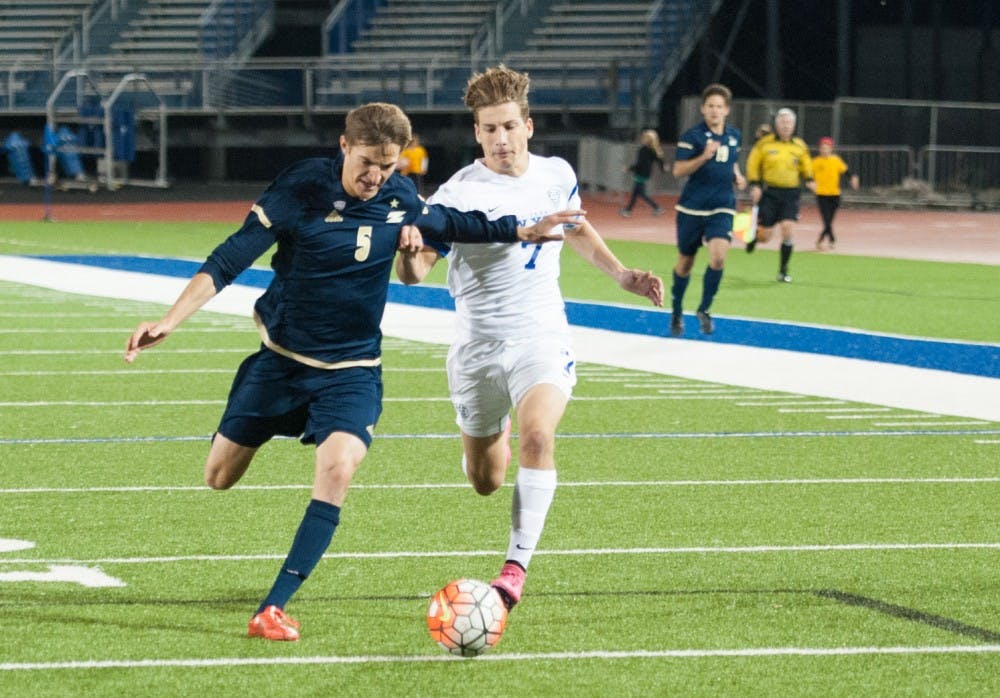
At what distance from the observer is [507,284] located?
24.2 ft

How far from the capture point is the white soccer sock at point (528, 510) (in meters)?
6.73

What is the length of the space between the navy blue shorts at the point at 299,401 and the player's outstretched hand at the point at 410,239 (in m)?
0.47

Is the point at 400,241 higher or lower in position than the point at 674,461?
higher

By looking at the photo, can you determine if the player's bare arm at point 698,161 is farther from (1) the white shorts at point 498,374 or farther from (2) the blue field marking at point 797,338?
(1) the white shorts at point 498,374

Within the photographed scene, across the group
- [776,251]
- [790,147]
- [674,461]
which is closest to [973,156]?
[776,251]

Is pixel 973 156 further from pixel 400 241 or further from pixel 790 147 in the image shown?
pixel 400 241

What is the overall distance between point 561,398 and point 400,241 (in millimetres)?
911

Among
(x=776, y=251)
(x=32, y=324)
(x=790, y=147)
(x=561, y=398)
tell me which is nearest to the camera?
(x=561, y=398)

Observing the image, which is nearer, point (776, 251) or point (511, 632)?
point (511, 632)

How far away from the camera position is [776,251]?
97.0ft

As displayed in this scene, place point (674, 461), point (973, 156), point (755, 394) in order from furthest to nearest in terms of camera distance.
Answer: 1. point (973, 156)
2. point (755, 394)
3. point (674, 461)

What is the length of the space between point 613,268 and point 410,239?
1231 millimetres

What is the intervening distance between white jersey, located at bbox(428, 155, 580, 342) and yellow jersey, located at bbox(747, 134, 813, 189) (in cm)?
1671

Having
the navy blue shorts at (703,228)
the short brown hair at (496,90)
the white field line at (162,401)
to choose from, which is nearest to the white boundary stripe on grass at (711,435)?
the white field line at (162,401)
